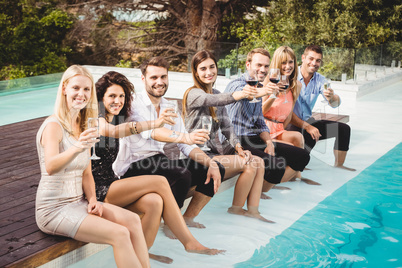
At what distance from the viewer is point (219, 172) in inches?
153

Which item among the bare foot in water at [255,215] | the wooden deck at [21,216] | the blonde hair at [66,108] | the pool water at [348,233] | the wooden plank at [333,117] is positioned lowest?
the pool water at [348,233]

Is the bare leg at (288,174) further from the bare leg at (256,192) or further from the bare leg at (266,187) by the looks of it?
the bare leg at (256,192)

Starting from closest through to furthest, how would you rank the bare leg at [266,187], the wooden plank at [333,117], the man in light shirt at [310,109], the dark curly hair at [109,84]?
the dark curly hair at [109,84]
the bare leg at [266,187]
the man in light shirt at [310,109]
the wooden plank at [333,117]

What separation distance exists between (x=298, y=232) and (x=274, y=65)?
171 centimetres

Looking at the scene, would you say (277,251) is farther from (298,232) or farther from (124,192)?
(124,192)

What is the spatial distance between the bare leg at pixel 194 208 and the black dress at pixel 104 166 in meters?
0.91

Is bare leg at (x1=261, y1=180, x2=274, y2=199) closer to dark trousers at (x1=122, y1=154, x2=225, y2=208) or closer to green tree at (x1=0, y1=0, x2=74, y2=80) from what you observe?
dark trousers at (x1=122, y1=154, x2=225, y2=208)

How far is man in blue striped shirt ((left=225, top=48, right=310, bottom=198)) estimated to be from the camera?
445 cm

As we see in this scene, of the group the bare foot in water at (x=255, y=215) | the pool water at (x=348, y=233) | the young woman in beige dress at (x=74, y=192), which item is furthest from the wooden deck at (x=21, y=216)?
the bare foot in water at (x=255, y=215)

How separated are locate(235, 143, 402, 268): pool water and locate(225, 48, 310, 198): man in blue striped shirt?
0.49 meters

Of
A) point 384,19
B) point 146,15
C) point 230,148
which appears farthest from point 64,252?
point 146,15

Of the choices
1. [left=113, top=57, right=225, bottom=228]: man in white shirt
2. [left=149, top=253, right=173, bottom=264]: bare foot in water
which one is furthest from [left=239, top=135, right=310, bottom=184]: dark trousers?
[left=149, top=253, right=173, bottom=264]: bare foot in water

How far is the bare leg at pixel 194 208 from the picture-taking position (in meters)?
3.96

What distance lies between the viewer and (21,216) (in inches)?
130
